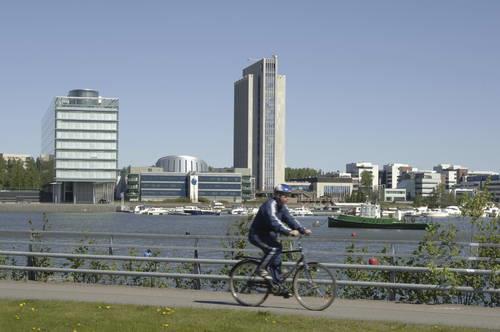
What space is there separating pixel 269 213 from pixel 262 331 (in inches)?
122

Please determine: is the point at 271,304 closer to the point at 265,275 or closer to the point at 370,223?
the point at 265,275

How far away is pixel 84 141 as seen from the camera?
174000mm

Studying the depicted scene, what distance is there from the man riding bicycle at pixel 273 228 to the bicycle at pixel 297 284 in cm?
13

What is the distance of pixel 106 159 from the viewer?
17538 cm

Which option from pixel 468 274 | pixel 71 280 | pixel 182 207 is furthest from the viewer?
pixel 182 207

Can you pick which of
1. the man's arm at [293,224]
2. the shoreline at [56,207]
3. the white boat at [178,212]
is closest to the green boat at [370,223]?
the white boat at [178,212]

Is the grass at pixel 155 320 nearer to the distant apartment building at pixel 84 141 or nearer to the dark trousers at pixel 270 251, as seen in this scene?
the dark trousers at pixel 270 251

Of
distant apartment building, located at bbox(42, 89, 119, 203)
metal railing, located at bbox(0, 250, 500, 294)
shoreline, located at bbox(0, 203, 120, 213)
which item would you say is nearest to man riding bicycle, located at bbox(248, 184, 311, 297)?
metal railing, located at bbox(0, 250, 500, 294)

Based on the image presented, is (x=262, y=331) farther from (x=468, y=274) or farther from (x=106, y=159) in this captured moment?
(x=106, y=159)

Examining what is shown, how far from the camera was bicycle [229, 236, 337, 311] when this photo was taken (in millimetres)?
13945

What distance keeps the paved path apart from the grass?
0.96 meters

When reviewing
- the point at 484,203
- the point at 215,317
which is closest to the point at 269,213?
the point at 215,317

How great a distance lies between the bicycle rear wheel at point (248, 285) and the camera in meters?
14.3

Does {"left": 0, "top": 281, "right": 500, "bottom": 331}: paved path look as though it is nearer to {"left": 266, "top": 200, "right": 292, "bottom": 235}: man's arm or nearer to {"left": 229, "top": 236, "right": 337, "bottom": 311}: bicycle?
{"left": 229, "top": 236, "right": 337, "bottom": 311}: bicycle
